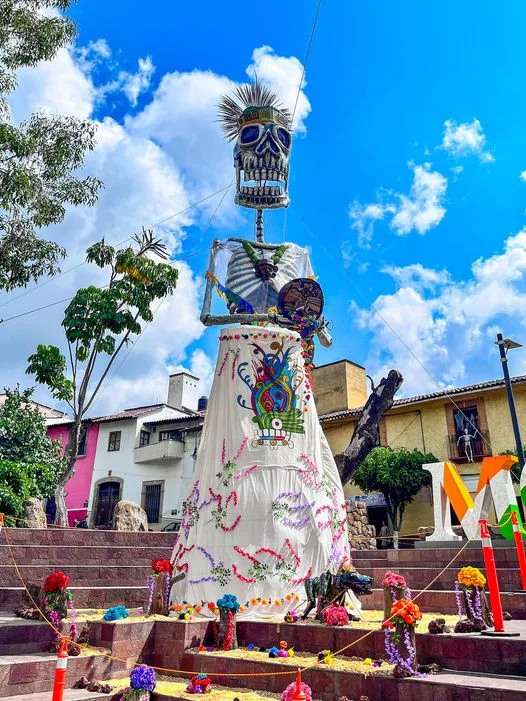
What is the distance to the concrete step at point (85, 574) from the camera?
8875 mm

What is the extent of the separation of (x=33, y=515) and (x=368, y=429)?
847cm

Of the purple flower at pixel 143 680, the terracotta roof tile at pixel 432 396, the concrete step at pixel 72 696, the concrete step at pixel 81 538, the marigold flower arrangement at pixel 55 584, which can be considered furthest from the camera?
the terracotta roof tile at pixel 432 396

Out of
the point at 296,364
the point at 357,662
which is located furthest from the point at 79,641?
the point at 296,364

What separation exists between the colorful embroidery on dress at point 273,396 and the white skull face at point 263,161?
329 centimetres

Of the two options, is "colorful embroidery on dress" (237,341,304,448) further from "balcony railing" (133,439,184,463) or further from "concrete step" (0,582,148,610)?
"balcony railing" (133,439,184,463)

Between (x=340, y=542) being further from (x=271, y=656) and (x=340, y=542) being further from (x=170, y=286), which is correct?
(x=170, y=286)

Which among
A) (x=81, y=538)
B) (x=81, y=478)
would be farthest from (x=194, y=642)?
(x=81, y=478)

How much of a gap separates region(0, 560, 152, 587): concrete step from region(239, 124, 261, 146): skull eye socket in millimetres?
8249

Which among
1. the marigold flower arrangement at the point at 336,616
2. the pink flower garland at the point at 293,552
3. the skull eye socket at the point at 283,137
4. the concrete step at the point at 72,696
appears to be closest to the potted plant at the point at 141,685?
the concrete step at the point at 72,696

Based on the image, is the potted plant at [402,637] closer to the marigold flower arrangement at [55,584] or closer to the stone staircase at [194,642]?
the stone staircase at [194,642]

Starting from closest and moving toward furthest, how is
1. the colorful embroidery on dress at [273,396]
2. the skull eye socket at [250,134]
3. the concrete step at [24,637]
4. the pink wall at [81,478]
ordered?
the concrete step at [24,637]
the colorful embroidery on dress at [273,396]
the skull eye socket at [250,134]
the pink wall at [81,478]

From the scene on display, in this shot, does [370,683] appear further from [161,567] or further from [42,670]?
[161,567]

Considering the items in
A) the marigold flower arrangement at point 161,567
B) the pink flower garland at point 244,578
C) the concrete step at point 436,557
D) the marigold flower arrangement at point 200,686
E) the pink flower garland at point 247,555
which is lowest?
the marigold flower arrangement at point 200,686

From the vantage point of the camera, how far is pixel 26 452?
16.5 meters
